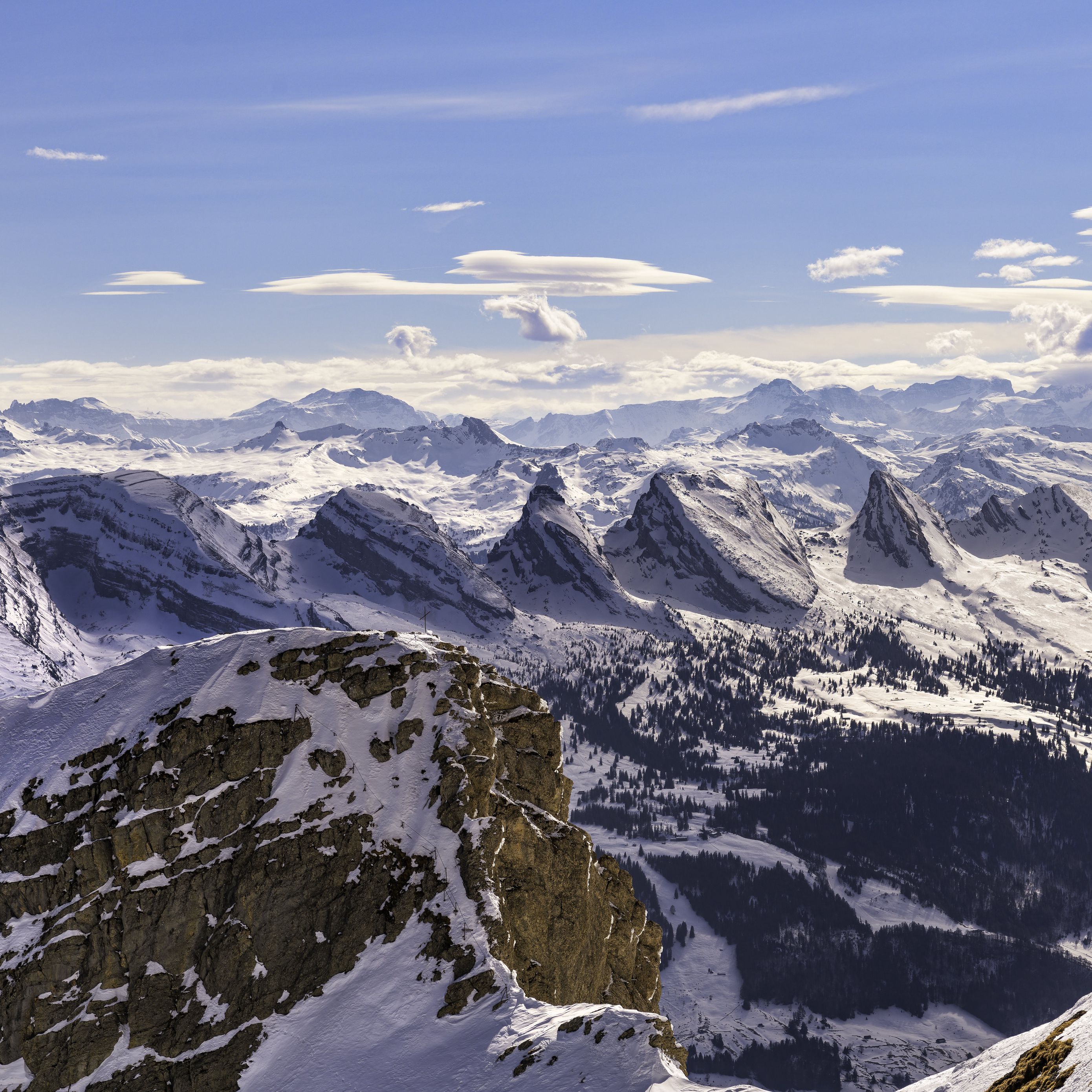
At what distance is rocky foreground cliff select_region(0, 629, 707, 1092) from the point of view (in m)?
80.8

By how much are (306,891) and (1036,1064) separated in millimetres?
62452

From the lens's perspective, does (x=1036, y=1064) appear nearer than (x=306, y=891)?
Yes

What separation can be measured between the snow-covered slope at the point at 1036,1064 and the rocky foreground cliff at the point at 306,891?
21.4 meters

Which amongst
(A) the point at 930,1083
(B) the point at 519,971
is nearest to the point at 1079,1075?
(A) the point at 930,1083

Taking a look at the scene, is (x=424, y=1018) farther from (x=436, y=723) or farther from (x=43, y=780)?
(x=43, y=780)

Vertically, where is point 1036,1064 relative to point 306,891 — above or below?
above

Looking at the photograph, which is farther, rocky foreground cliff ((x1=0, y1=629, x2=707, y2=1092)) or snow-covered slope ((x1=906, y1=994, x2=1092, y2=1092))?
rocky foreground cliff ((x1=0, y1=629, x2=707, y2=1092))

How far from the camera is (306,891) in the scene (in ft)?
293

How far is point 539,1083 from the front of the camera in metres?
70.8

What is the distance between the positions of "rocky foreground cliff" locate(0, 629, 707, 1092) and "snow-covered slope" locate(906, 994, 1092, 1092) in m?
21.4

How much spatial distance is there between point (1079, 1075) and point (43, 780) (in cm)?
9152

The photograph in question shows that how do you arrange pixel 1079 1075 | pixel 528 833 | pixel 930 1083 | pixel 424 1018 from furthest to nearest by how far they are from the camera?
pixel 528 833 → pixel 424 1018 → pixel 930 1083 → pixel 1079 1075

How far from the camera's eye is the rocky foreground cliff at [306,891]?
265 feet

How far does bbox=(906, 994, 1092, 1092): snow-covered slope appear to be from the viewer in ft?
144
